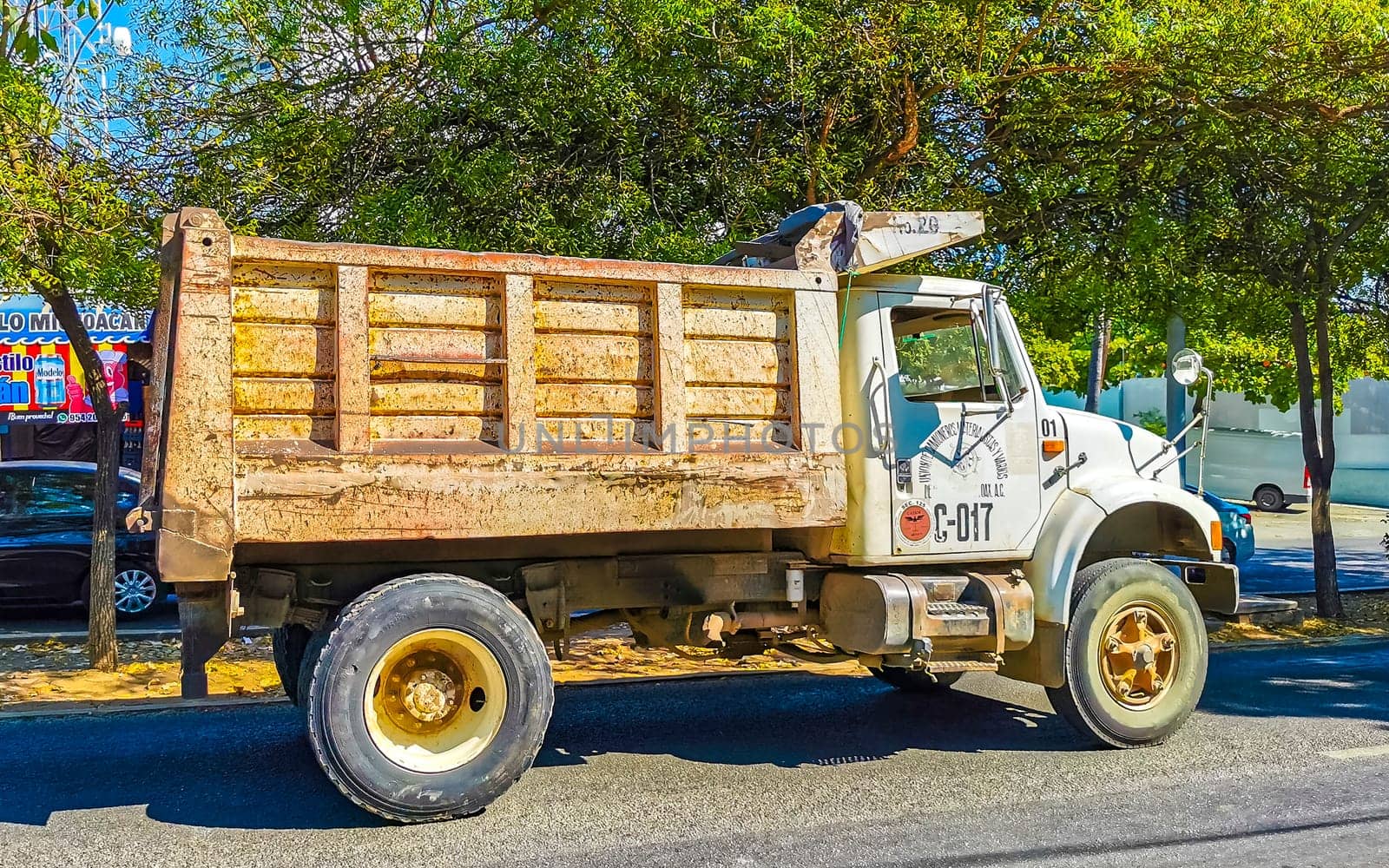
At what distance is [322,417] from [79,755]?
8.78 feet

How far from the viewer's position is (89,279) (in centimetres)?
764

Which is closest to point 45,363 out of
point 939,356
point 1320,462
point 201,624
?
point 201,624

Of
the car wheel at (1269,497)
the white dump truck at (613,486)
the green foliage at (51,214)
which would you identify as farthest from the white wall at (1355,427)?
the green foliage at (51,214)

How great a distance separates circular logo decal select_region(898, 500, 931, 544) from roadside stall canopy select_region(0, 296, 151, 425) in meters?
15.3

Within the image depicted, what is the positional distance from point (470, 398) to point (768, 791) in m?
2.38

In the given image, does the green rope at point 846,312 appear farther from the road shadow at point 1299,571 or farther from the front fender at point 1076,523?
the road shadow at point 1299,571

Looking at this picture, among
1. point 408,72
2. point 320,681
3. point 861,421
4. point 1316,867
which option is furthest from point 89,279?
point 1316,867

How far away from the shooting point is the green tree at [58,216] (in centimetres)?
719

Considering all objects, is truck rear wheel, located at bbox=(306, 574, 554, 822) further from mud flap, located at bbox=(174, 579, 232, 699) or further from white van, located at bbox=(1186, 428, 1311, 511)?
white van, located at bbox=(1186, 428, 1311, 511)

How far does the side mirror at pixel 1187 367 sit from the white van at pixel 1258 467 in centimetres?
1974

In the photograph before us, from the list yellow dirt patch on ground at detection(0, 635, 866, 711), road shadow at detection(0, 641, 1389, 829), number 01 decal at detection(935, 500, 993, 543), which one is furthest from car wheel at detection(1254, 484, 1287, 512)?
number 01 decal at detection(935, 500, 993, 543)

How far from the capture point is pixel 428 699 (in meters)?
5.37

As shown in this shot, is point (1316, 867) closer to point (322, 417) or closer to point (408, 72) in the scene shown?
Result: point (322, 417)

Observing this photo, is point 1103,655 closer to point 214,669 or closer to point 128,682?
point 214,669
